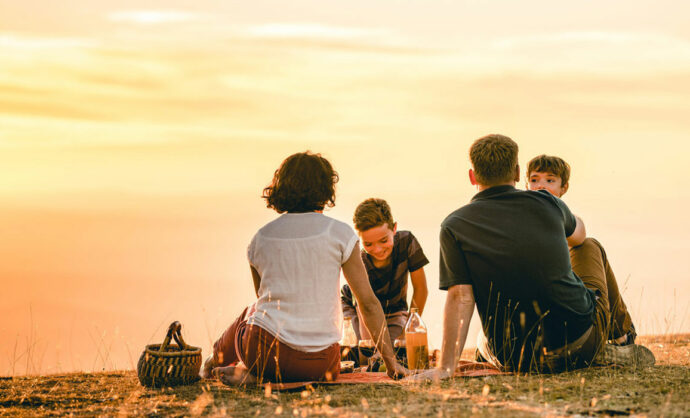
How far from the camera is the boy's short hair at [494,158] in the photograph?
16.5 feet

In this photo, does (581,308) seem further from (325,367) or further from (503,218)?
(325,367)

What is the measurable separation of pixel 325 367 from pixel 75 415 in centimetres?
171

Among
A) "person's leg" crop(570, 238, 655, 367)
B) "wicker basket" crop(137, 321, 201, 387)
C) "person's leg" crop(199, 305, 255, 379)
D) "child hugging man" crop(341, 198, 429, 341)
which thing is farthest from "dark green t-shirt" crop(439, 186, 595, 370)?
"wicker basket" crop(137, 321, 201, 387)

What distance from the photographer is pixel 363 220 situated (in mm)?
6668

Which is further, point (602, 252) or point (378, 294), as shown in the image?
point (378, 294)

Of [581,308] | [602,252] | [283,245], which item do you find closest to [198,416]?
[283,245]

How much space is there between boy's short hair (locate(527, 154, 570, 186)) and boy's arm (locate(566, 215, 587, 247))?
751 mm

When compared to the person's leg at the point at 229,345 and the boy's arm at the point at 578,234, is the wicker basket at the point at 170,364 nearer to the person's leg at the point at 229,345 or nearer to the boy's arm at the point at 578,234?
the person's leg at the point at 229,345

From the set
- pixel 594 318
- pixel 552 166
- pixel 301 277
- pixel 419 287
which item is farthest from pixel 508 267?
pixel 419 287

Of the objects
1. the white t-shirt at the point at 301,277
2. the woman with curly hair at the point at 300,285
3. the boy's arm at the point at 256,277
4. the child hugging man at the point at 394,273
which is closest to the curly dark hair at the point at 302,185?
the woman with curly hair at the point at 300,285

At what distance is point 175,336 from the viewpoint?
5.74 meters

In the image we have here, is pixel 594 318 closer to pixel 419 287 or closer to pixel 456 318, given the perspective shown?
pixel 456 318

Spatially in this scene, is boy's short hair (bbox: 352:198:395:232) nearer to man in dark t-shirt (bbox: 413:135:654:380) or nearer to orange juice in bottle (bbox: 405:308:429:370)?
orange juice in bottle (bbox: 405:308:429:370)

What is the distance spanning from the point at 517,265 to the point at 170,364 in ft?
8.92
